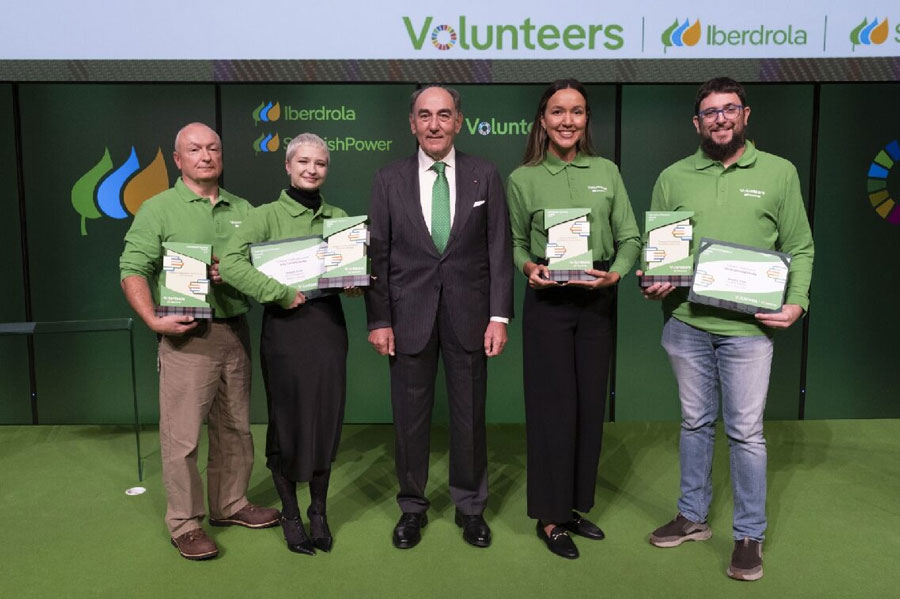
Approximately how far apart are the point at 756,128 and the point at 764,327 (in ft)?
7.04

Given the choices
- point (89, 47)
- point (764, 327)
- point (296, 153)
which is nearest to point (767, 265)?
point (764, 327)

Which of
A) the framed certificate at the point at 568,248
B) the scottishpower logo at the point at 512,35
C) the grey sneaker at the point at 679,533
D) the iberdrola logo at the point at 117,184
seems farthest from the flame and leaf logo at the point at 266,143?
the grey sneaker at the point at 679,533

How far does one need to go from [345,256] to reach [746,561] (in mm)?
1753

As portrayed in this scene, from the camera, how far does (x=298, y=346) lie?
2551 mm

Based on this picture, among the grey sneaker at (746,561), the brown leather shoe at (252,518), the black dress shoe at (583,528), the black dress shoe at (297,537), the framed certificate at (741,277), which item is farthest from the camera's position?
the brown leather shoe at (252,518)

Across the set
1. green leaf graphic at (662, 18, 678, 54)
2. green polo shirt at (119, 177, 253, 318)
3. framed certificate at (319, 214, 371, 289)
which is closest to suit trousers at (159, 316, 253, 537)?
green polo shirt at (119, 177, 253, 318)

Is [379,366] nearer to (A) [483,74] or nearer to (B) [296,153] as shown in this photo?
(A) [483,74]

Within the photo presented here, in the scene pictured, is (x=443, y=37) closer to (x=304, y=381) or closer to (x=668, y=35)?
Answer: (x=668, y=35)

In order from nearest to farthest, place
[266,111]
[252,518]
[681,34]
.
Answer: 1. [252,518]
2. [681,34]
3. [266,111]

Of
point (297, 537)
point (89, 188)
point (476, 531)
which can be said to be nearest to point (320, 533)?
point (297, 537)

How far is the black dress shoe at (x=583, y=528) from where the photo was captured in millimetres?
2783

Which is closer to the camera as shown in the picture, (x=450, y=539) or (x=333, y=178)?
(x=450, y=539)

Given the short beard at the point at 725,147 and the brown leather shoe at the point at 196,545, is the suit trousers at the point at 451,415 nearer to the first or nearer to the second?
the brown leather shoe at the point at 196,545

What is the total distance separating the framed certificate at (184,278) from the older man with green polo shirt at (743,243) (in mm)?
1590
